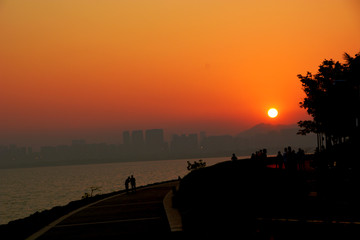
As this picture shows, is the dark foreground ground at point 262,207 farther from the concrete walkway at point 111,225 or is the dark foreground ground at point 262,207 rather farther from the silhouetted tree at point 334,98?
the silhouetted tree at point 334,98

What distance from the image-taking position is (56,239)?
18.4m

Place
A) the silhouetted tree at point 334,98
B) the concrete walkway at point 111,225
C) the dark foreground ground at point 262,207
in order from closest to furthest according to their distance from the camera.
→ the dark foreground ground at point 262,207, the concrete walkway at point 111,225, the silhouetted tree at point 334,98

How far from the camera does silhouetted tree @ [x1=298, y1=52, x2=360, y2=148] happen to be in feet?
132

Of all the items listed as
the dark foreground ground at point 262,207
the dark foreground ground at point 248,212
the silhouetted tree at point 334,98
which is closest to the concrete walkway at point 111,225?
the dark foreground ground at point 248,212

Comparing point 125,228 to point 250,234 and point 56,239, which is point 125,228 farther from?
point 250,234

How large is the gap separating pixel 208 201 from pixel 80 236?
8007mm

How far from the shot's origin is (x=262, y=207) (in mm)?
12750

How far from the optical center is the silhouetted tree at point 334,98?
132ft

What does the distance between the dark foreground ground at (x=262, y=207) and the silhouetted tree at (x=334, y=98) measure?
20.2 m

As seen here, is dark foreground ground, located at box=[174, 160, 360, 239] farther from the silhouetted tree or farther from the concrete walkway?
the silhouetted tree

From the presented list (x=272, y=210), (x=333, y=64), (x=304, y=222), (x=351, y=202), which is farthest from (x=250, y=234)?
(x=333, y=64)

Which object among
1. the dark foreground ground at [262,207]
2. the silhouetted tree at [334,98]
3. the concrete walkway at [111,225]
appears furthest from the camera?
the silhouetted tree at [334,98]

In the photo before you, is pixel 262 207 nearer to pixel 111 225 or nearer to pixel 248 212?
pixel 248 212

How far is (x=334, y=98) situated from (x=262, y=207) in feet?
106
